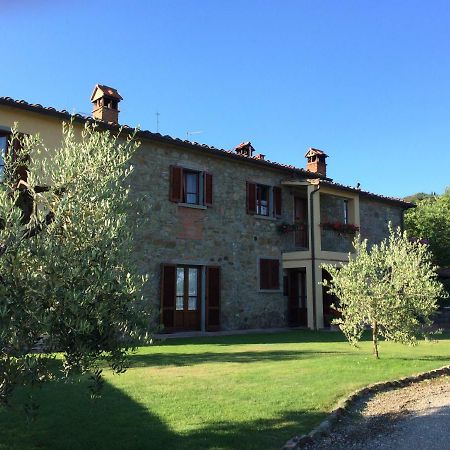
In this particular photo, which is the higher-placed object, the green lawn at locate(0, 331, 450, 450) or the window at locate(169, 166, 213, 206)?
the window at locate(169, 166, 213, 206)

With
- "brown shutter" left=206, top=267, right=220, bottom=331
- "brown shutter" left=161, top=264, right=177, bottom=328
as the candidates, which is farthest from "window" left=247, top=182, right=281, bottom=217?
"brown shutter" left=161, top=264, right=177, bottom=328

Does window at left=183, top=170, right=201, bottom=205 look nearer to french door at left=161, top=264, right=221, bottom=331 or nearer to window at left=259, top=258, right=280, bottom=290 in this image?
french door at left=161, top=264, right=221, bottom=331

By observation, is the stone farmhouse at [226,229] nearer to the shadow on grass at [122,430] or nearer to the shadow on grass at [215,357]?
the shadow on grass at [215,357]

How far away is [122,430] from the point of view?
5098mm

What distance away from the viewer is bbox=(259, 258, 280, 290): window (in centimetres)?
1728

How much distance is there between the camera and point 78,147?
14.3 feet

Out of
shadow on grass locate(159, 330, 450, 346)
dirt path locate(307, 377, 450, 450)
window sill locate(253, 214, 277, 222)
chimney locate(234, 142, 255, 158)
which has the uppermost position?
chimney locate(234, 142, 255, 158)

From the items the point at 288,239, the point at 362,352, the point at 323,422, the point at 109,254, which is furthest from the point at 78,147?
the point at 288,239

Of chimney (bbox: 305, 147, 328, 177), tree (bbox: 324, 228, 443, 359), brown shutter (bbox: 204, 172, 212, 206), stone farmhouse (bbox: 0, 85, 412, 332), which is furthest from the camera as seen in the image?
chimney (bbox: 305, 147, 328, 177)

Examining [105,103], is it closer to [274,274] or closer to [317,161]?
[274,274]

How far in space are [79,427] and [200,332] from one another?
1015 centimetres

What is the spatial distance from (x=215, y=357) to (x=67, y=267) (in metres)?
7.02

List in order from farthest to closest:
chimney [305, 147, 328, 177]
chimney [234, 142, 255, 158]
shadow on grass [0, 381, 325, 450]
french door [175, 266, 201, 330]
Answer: chimney [305, 147, 328, 177] → chimney [234, 142, 255, 158] → french door [175, 266, 201, 330] → shadow on grass [0, 381, 325, 450]

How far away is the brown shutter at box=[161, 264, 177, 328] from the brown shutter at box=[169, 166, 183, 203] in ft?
6.72
